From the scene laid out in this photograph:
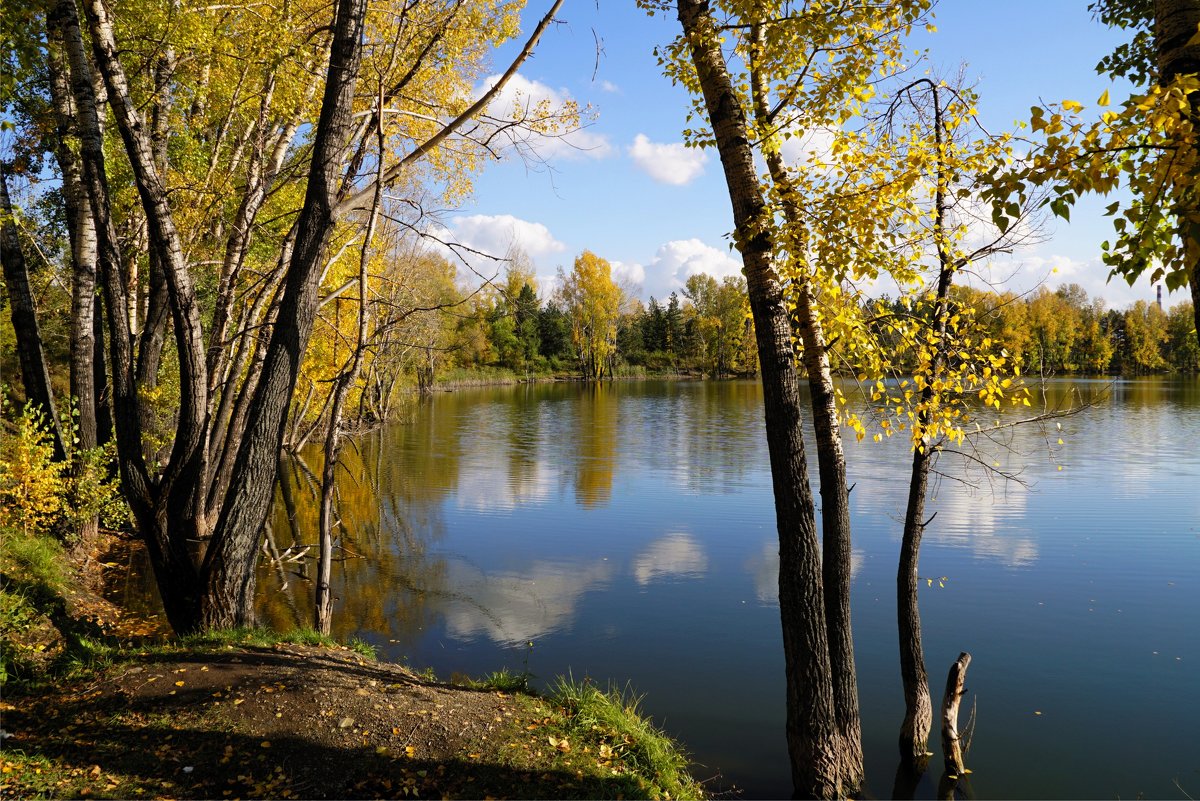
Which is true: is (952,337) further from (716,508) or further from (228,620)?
(716,508)

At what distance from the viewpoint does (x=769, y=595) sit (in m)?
10.3

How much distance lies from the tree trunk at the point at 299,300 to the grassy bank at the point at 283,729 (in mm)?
1068

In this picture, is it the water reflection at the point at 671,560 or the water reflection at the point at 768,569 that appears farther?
the water reflection at the point at 671,560

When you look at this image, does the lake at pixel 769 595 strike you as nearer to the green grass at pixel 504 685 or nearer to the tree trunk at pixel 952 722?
the tree trunk at pixel 952 722

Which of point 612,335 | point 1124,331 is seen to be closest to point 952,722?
point 612,335

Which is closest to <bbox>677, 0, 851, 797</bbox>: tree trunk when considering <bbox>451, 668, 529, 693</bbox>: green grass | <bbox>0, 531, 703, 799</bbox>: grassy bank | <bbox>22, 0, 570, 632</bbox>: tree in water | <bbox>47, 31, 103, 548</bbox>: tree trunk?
<bbox>0, 531, 703, 799</bbox>: grassy bank

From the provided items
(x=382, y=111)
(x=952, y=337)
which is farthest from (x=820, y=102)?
(x=382, y=111)

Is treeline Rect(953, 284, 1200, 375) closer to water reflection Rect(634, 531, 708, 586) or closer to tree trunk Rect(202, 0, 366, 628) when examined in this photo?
water reflection Rect(634, 531, 708, 586)

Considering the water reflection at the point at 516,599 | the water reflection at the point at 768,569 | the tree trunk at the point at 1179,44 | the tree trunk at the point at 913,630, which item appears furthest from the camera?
the water reflection at the point at 768,569

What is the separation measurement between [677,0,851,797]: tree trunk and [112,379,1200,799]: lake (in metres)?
1.89

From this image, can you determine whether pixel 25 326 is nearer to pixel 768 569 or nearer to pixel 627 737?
pixel 627 737

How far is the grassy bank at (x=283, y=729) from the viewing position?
3.77 m

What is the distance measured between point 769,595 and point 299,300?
781 cm

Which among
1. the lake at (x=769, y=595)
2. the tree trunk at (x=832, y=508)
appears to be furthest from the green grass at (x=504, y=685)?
the tree trunk at (x=832, y=508)
